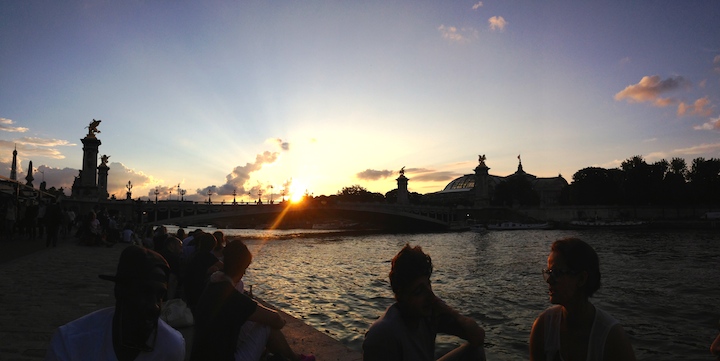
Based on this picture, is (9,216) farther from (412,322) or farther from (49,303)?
(412,322)

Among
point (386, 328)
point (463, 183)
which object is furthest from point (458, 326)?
point (463, 183)

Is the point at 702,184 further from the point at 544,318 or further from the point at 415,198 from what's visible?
the point at 544,318

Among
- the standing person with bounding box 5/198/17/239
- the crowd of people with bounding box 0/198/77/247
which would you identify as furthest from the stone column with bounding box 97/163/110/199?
the standing person with bounding box 5/198/17/239

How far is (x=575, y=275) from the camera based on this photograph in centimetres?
262

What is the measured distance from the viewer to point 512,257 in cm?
2728

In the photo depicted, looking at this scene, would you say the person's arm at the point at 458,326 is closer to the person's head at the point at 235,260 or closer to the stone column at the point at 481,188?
the person's head at the point at 235,260

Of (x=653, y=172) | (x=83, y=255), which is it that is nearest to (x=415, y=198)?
(x=653, y=172)

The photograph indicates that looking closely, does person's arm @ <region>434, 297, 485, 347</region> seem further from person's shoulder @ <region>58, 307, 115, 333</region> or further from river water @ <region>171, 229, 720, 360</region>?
river water @ <region>171, 229, 720, 360</region>

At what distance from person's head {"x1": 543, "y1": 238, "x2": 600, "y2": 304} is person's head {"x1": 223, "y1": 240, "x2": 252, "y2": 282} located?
236cm

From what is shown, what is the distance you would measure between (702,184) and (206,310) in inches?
3684

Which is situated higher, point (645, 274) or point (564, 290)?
point (564, 290)

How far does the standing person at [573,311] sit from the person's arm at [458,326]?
53cm

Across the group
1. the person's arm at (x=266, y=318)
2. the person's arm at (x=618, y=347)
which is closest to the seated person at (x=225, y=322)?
the person's arm at (x=266, y=318)

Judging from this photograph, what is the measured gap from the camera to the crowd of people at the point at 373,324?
70.0 inches
